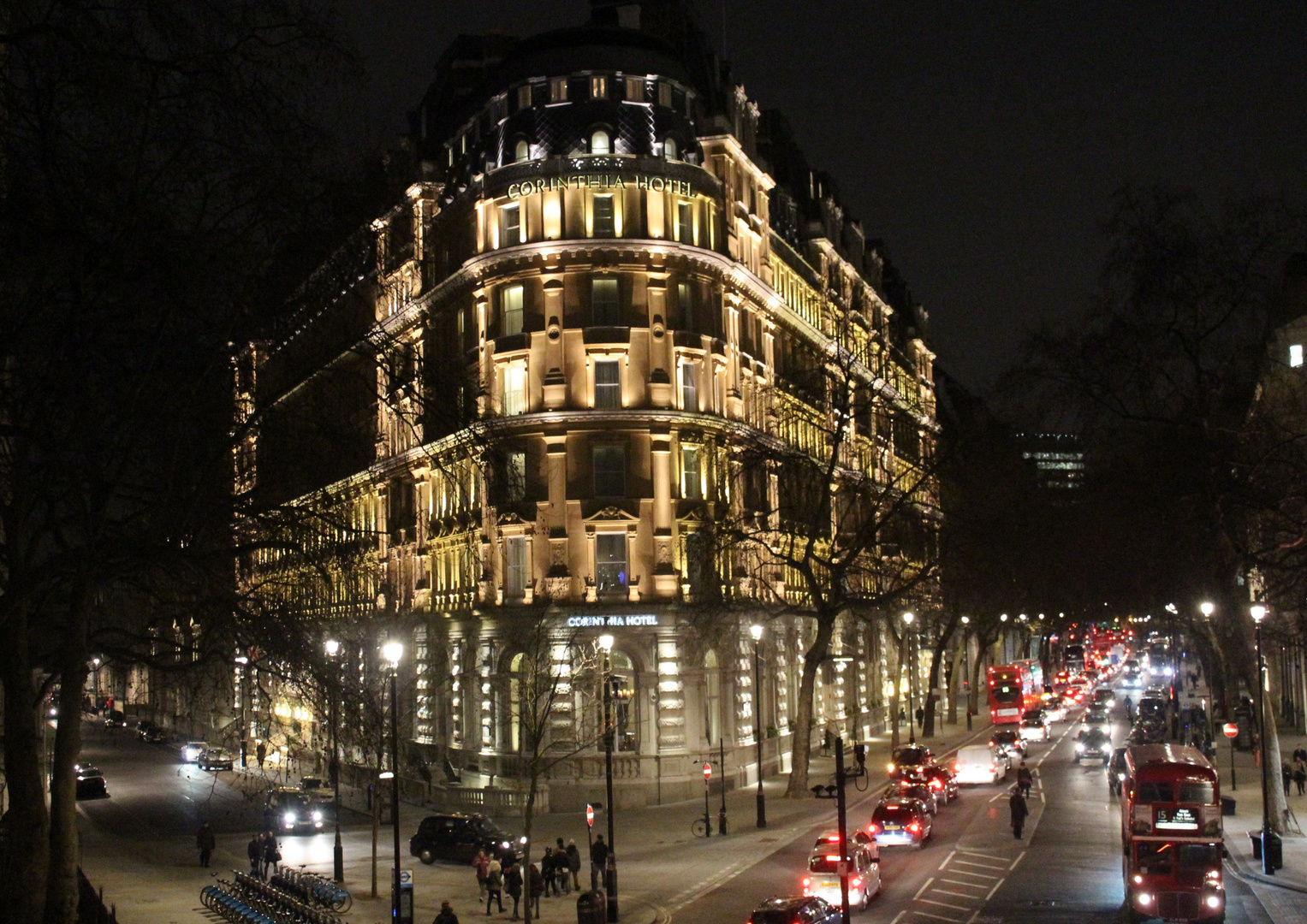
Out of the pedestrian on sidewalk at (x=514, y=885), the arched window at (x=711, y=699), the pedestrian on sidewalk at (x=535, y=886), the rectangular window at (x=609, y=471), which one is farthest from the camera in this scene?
the arched window at (x=711, y=699)

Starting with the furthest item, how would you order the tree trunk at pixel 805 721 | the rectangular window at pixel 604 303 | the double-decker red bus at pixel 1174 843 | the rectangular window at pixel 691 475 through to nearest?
the rectangular window at pixel 691 475 < the rectangular window at pixel 604 303 < the tree trunk at pixel 805 721 < the double-decker red bus at pixel 1174 843

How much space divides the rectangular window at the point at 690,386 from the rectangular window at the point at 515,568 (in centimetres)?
878

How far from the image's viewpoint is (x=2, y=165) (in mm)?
14492

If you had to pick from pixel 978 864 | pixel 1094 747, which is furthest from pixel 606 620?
pixel 1094 747

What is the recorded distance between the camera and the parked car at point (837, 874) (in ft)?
114

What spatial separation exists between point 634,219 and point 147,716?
7389 centimetres

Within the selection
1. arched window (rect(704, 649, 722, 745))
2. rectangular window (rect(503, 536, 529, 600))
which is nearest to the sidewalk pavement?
arched window (rect(704, 649, 722, 745))

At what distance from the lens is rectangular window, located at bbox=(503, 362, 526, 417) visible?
60125mm

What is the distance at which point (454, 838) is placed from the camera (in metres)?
46.9

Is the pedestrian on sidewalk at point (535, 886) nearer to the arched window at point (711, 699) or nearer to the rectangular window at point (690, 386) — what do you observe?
the arched window at point (711, 699)

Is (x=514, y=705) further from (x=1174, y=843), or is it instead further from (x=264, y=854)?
(x=1174, y=843)

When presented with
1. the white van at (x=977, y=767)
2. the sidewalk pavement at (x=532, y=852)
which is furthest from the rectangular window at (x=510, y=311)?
the white van at (x=977, y=767)

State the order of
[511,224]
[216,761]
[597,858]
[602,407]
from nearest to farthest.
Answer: [597,858] → [602,407] → [511,224] → [216,761]

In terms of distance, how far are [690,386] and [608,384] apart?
3836mm
